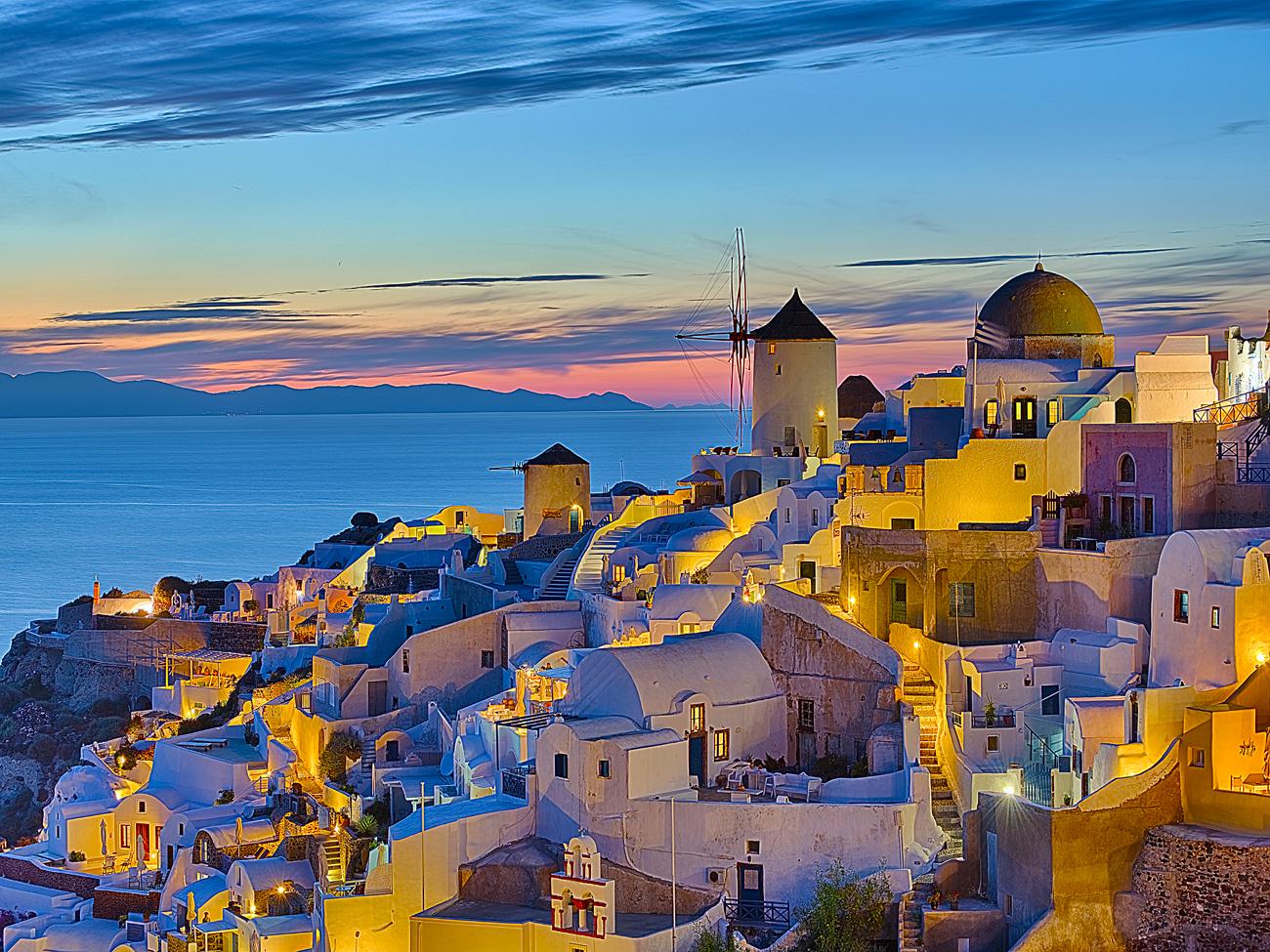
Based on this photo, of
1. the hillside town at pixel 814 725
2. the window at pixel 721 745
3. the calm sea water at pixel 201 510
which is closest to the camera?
the hillside town at pixel 814 725

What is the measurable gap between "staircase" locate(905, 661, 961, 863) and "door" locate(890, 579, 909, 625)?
53.2 inches

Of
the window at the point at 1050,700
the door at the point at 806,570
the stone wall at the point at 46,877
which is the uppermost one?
the door at the point at 806,570

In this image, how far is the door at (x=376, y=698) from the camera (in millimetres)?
34188

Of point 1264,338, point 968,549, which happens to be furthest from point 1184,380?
point 968,549

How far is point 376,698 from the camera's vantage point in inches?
1351

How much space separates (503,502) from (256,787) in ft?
319

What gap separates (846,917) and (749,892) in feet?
5.67

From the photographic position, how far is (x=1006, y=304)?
110 feet

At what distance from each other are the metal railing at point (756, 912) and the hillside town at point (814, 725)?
0.05 m

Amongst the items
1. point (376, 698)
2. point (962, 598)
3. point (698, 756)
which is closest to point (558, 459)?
point (376, 698)

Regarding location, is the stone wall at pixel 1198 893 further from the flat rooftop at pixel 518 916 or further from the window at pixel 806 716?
the window at pixel 806 716

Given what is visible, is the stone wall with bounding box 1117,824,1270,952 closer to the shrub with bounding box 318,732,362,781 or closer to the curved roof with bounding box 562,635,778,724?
the curved roof with bounding box 562,635,778,724

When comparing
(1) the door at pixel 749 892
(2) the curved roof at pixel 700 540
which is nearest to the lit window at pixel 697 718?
(1) the door at pixel 749 892

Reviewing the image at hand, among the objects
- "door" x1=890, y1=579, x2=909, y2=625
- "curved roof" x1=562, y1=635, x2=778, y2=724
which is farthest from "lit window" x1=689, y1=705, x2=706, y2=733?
"door" x1=890, y1=579, x2=909, y2=625
